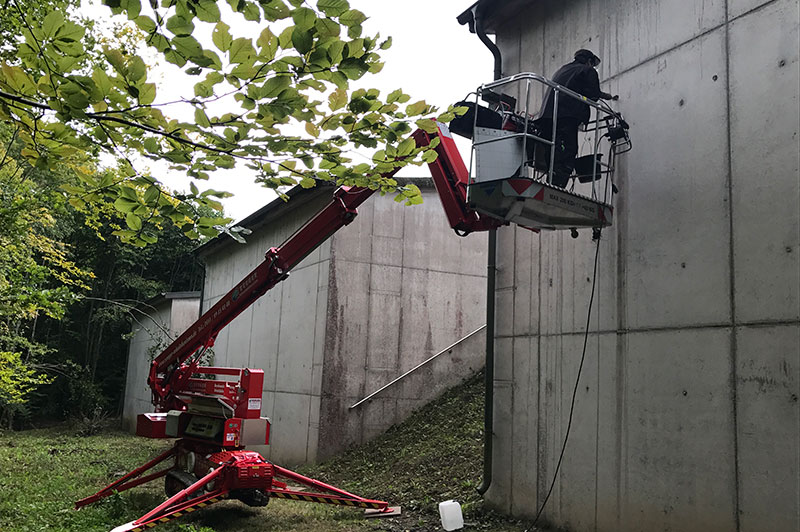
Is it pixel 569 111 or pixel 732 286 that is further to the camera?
pixel 569 111

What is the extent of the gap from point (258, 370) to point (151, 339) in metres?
16.5

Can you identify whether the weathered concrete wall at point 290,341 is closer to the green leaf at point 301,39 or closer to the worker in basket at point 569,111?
Result: the worker in basket at point 569,111

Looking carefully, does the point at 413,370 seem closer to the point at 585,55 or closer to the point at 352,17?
the point at 585,55

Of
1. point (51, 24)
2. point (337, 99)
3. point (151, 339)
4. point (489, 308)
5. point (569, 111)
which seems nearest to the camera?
point (51, 24)

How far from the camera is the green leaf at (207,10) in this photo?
Answer: 8.45 feet

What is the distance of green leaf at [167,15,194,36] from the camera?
255 centimetres

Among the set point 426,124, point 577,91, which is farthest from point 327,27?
point 577,91

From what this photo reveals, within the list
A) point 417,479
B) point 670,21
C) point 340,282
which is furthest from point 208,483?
point 670,21

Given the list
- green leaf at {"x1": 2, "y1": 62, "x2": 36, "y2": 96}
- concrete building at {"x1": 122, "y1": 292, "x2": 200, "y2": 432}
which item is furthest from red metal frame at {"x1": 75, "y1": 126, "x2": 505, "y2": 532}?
concrete building at {"x1": 122, "y1": 292, "x2": 200, "y2": 432}

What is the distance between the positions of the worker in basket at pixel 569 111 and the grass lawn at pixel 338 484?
422 cm

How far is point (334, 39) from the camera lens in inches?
104

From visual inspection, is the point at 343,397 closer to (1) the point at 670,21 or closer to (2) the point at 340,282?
(2) the point at 340,282

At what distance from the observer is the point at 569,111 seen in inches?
253

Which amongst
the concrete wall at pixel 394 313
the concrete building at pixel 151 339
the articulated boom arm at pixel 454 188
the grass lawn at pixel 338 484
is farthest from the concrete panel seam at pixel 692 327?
the concrete building at pixel 151 339
